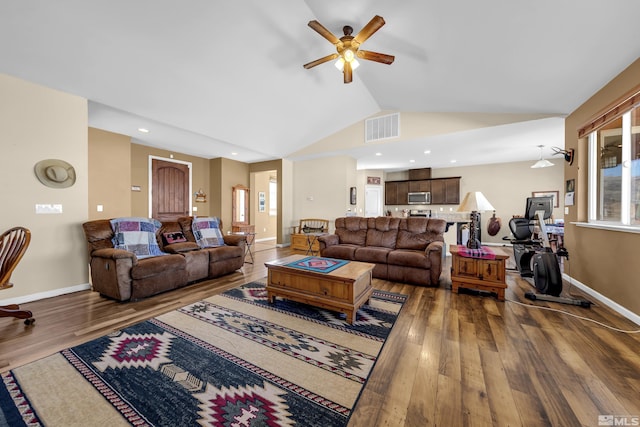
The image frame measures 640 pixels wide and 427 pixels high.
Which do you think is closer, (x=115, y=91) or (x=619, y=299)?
(x=619, y=299)

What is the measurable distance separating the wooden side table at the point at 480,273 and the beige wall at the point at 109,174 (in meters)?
6.04

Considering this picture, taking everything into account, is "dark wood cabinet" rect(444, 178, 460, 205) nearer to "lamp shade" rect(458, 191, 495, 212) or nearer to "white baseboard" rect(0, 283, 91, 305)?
"lamp shade" rect(458, 191, 495, 212)

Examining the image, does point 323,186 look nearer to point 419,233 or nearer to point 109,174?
point 419,233

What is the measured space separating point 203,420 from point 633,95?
433cm

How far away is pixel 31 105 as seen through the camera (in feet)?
9.29

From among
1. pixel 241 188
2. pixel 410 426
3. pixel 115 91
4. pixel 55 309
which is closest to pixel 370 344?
pixel 410 426

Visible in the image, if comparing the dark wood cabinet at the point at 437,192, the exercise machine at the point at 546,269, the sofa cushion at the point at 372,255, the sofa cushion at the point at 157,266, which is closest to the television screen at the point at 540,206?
the exercise machine at the point at 546,269

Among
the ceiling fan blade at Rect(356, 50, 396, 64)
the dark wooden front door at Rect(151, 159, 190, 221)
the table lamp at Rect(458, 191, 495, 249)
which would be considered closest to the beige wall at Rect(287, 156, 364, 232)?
the dark wooden front door at Rect(151, 159, 190, 221)

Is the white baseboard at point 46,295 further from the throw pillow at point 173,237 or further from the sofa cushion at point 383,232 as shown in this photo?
the sofa cushion at point 383,232

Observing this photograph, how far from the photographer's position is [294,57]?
3.40 metres

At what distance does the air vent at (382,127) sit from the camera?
518 cm

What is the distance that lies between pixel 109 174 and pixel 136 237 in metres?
2.35

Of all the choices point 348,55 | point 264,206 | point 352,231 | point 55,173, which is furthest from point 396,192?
point 55,173

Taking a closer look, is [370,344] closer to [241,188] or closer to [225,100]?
[225,100]
